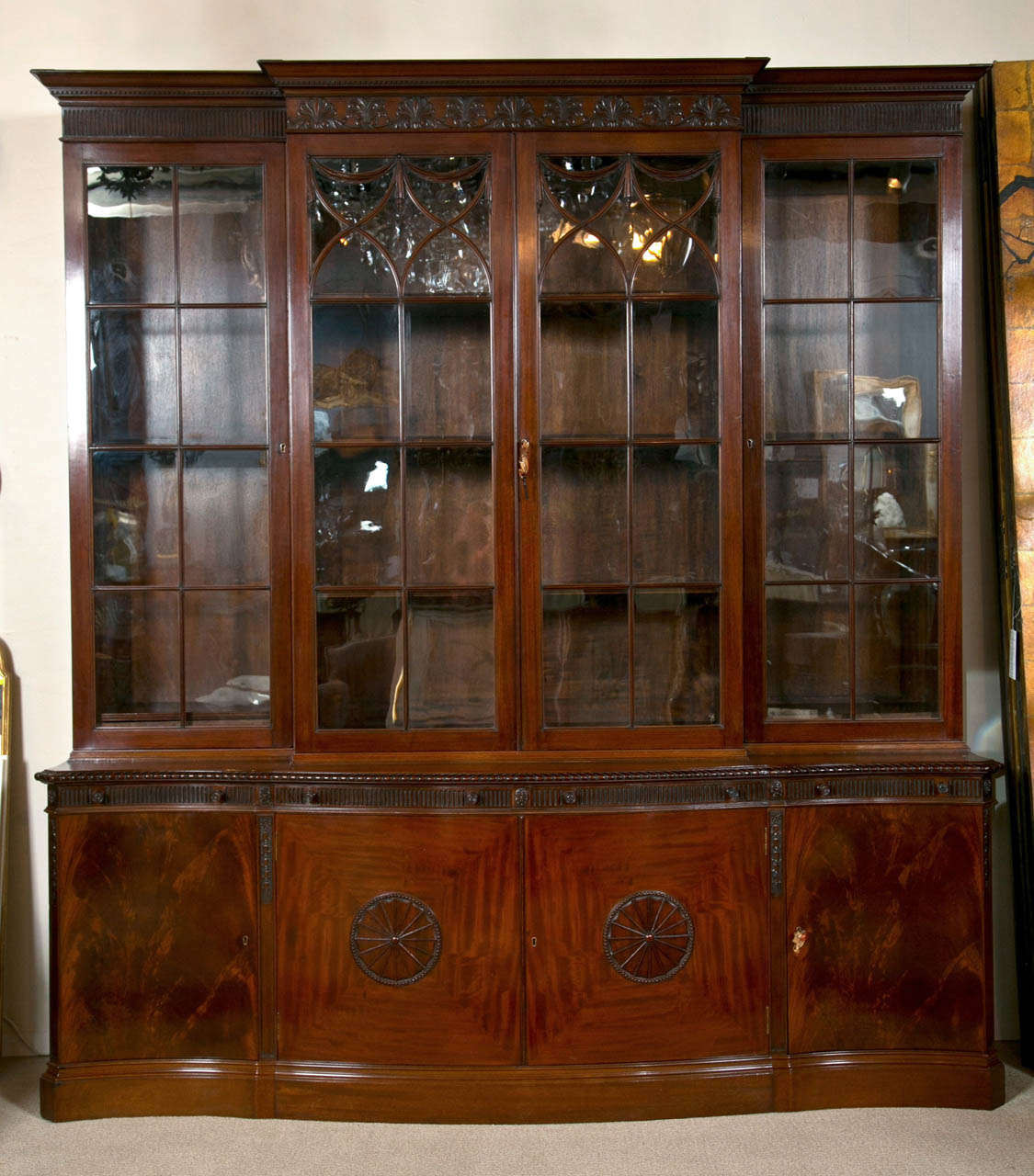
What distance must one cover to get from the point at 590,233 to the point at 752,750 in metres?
1.38

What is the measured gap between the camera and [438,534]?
8.18ft

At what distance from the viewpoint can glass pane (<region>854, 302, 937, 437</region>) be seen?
256 cm

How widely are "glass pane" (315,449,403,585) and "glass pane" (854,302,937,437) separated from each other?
4.05ft

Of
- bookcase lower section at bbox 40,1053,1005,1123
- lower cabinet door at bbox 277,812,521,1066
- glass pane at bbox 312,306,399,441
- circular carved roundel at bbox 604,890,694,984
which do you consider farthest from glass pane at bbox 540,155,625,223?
bookcase lower section at bbox 40,1053,1005,1123

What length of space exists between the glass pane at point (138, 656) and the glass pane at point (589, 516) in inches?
40.1

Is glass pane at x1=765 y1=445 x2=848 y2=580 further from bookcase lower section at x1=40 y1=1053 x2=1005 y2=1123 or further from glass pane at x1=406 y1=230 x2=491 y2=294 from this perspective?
bookcase lower section at x1=40 y1=1053 x2=1005 y2=1123

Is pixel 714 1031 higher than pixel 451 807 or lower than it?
lower

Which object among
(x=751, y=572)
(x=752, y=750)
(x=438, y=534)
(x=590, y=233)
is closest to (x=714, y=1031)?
(x=752, y=750)

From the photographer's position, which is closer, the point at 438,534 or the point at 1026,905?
the point at 438,534

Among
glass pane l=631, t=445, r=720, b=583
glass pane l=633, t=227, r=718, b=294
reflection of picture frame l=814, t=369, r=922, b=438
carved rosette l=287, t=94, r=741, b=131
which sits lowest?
glass pane l=631, t=445, r=720, b=583

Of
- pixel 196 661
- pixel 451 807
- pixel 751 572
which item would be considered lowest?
pixel 451 807

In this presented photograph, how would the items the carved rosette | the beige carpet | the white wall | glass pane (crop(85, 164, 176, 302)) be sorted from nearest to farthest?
1. the beige carpet
2. the carved rosette
3. glass pane (crop(85, 164, 176, 302))
4. the white wall

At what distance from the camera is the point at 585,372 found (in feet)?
8.19

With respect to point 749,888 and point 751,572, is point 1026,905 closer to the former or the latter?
point 749,888
